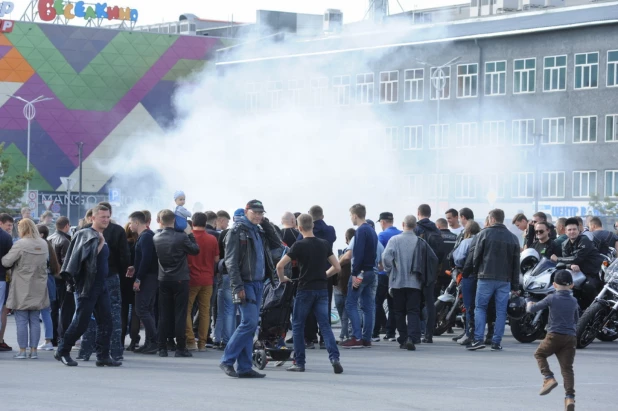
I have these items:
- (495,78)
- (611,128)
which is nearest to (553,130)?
(611,128)

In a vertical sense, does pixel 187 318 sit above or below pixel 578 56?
below

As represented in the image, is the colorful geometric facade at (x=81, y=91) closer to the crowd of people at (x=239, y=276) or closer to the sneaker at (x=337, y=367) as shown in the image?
the crowd of people at (x=239, y=276)

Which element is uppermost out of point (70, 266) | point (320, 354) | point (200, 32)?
point (200, 32)

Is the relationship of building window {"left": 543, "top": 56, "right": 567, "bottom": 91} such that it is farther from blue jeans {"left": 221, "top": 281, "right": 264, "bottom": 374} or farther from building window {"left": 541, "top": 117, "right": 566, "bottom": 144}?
blue jeans {"left": 221, "top": 281, "right": 264, "bottom": 374}

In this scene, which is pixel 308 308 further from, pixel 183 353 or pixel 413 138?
pixel 413 138

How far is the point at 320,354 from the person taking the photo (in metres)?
16.4

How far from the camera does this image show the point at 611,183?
60.1m

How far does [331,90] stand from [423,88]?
16.0ft

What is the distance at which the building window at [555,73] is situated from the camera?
202 feet

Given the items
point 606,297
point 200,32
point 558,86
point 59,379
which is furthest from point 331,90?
point 59,379

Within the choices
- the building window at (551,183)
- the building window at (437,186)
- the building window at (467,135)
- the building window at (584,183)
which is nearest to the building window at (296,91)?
the building window at (437,186)

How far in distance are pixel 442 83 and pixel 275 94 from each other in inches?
369

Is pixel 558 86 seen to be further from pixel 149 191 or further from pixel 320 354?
pixel 320 354

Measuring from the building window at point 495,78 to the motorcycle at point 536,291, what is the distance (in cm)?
4594
